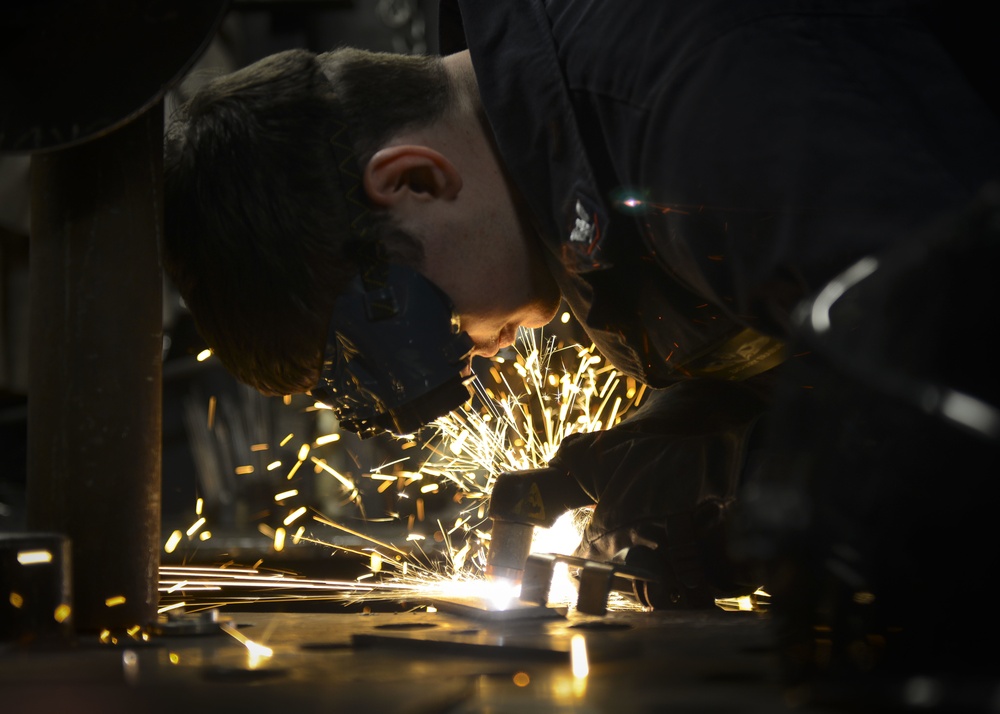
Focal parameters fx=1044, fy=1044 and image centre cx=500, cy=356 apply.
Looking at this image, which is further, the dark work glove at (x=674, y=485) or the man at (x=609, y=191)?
the dark work glove at (x=674, y=485)

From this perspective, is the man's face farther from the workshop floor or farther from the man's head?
the workshop floor

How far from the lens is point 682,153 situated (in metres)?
1.19

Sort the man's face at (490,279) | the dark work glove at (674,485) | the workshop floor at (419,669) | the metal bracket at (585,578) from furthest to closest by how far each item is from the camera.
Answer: the man's face at (490,279), the dark work glove at (674,485), the metal bracket at (585,578), the workshop floor at (419,669)

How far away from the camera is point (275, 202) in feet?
5.17

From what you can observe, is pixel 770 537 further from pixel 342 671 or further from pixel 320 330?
pixel 320 330

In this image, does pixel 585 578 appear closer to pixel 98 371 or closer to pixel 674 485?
pixel 674 485

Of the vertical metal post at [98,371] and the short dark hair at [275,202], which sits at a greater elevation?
the short dark hair at [275,202]

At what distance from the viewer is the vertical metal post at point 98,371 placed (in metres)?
1.23

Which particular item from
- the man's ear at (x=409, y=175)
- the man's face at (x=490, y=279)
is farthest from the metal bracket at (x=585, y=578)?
the man's ear at (x=409, y=175)

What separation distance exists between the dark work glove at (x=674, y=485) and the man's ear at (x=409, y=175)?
0.50 m

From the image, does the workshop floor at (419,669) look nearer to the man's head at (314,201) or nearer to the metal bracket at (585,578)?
the metal bracket at (585,578)

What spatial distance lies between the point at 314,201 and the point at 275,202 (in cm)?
6

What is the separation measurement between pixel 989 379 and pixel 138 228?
98 centimetres

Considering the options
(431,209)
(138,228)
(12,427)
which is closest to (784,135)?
(431,209)
